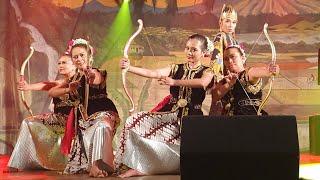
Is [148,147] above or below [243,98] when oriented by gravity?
below

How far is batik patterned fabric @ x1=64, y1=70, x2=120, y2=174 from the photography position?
17.1 feet

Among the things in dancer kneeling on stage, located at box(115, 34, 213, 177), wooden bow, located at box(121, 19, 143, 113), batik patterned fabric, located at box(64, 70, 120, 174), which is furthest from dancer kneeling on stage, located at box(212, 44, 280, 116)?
batik patterned fabric, located at box(64, 70, 120, 174)

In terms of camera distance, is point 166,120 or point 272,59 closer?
point 166,120

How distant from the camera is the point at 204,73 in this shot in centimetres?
563

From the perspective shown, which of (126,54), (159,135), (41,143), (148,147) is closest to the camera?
(148,147)

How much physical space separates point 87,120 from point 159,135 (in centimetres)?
85

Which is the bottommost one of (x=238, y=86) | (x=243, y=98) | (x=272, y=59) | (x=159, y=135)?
(x=159, y=135)

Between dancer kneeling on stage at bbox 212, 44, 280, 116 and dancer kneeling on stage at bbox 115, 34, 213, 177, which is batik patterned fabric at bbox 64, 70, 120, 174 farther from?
dancer kneeling on stage at bbox 212, 44, 280, 116

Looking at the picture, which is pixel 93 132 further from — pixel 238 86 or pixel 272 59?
pixel 272 59

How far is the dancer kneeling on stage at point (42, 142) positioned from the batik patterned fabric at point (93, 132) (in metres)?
0.27

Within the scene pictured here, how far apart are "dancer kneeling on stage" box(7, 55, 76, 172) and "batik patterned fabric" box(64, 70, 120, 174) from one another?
0.87 ft

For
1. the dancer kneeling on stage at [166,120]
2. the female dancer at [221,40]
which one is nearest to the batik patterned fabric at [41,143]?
the dancer kneeling on stage at [166,120]

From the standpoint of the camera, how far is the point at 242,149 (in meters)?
1.75

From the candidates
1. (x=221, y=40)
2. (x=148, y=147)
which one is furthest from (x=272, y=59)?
(x=148, y=147)
